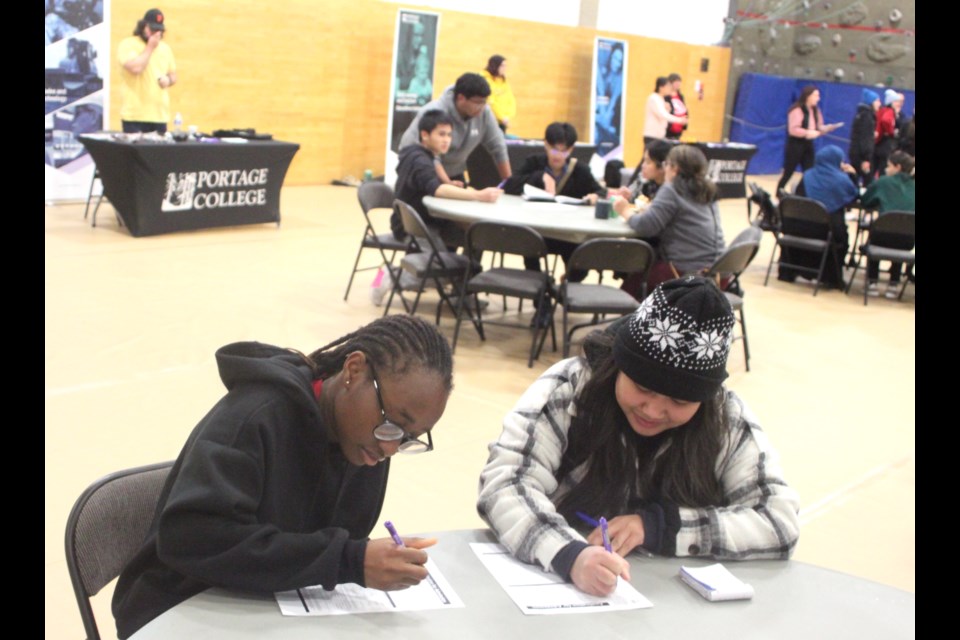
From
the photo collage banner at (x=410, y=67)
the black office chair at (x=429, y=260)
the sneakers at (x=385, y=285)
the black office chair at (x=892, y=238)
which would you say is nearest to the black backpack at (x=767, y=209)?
the black office chair at (x=892, y=238)

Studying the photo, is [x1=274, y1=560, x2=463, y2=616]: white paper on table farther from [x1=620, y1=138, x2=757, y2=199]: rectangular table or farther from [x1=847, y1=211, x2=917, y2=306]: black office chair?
[x1=620, y1=138, x2=757, y2=199]: rectangular table

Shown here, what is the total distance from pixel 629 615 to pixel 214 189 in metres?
7.16

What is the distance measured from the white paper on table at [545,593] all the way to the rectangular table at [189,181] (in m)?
6.37

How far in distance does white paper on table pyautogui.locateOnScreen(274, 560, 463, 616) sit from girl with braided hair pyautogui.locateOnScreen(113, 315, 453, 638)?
30mm

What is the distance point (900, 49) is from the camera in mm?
16812

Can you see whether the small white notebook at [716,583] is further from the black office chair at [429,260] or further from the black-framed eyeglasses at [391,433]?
the black office chair at [429,260]

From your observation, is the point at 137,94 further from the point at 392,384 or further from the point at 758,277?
the point at 392,384

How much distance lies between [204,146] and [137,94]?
105cm

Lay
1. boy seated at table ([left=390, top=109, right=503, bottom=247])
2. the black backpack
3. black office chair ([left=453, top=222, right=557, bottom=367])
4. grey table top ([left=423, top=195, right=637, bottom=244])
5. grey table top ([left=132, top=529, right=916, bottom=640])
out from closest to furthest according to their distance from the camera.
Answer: grey table top ([left=132, top=529, right=916, bottom=640]), black office chair ([left=453, top=222, right=557, bottom=367]), grey table top ([left=423, top=195, right=637, bottom=244]), boy seated at table ([left=390, top=109, right=503, bottom=247]), the black backpack

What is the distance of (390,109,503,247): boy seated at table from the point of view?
604cm

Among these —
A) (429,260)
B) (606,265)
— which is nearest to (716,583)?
(606,265)

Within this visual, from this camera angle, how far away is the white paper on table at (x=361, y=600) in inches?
61.4

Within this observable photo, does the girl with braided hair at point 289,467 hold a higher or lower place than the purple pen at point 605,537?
higher

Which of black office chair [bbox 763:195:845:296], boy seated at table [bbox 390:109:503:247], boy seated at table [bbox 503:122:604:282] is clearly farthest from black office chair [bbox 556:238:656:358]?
black office chair [bbox 763:195:845:296]
